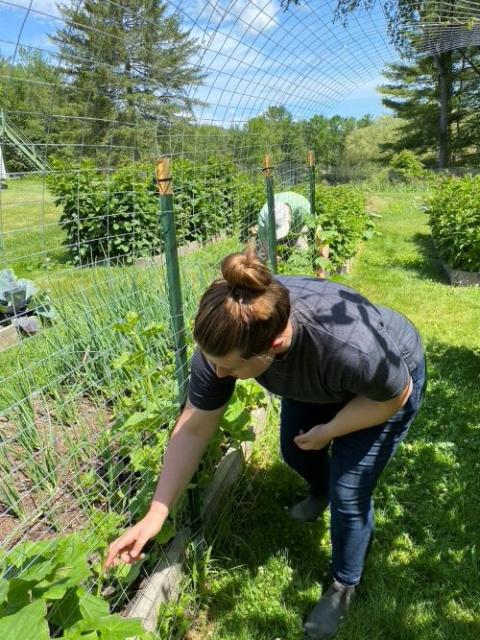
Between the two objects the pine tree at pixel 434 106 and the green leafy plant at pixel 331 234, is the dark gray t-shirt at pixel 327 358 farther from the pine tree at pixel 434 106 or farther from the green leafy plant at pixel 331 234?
the pine tree at pixel 434 106

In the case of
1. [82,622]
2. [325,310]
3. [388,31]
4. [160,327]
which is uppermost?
[388,31]

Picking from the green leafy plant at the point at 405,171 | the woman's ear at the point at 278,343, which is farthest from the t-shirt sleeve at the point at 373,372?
the green leafy plant at the point at 405,171

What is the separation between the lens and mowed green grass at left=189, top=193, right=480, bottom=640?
1987mm

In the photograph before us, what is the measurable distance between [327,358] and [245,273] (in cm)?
43

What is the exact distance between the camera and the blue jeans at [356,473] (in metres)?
1.81

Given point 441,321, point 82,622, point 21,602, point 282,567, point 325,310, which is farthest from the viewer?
point 441,321

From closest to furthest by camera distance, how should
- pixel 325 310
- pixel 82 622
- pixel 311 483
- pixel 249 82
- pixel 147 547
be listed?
pixel 82 622 → pixel 325 310 → pixel 147 547 → pixel 311 483 → pixel 249 82

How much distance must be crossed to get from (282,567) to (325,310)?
4.11 feet

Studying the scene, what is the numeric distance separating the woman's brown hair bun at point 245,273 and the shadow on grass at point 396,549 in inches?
55.2

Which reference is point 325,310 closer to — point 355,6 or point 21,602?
point 21,602

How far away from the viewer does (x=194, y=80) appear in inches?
85.3

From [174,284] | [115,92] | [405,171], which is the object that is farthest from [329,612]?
[405,171]

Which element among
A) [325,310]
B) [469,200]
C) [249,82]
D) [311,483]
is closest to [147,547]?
[311,483]

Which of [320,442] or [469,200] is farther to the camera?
[469,200]
